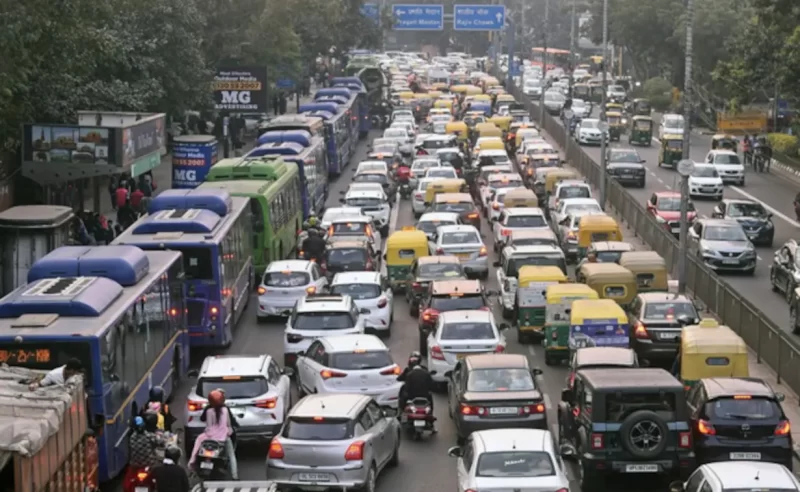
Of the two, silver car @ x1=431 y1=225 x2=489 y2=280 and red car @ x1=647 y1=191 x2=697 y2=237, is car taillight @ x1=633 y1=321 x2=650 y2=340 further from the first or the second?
red car @ x1=647 y1=191 x2=697 y2=237

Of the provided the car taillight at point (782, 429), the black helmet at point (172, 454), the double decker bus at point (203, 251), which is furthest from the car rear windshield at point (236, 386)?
the car taillight at point (782, 429)

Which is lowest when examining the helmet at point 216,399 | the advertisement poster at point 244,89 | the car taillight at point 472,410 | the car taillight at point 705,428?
the car taillight at point 472,410

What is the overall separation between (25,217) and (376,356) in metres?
11.2

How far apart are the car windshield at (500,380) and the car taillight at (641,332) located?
21.1 ft

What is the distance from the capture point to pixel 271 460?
20.0 metres

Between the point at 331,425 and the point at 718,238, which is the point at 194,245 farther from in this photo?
the point at 718,238

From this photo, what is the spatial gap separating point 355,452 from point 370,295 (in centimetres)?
1311

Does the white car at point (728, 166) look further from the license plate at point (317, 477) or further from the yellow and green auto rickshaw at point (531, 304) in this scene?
the license plate at point (317, 477)

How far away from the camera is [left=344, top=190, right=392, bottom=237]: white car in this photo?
48.5 meters

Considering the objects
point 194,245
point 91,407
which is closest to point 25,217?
point 194,245

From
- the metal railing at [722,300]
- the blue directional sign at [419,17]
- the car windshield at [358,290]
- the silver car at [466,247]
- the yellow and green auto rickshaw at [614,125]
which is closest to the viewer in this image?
the metal railing at [722,300]

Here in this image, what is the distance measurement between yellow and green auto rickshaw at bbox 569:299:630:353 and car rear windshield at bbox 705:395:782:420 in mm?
7399

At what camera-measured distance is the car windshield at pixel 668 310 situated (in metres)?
29.4

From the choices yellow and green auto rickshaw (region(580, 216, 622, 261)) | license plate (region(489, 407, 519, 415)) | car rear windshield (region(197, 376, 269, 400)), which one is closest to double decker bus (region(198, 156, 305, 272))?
yellow and green auto rickshaw (region(580, 216, 622, 261))
